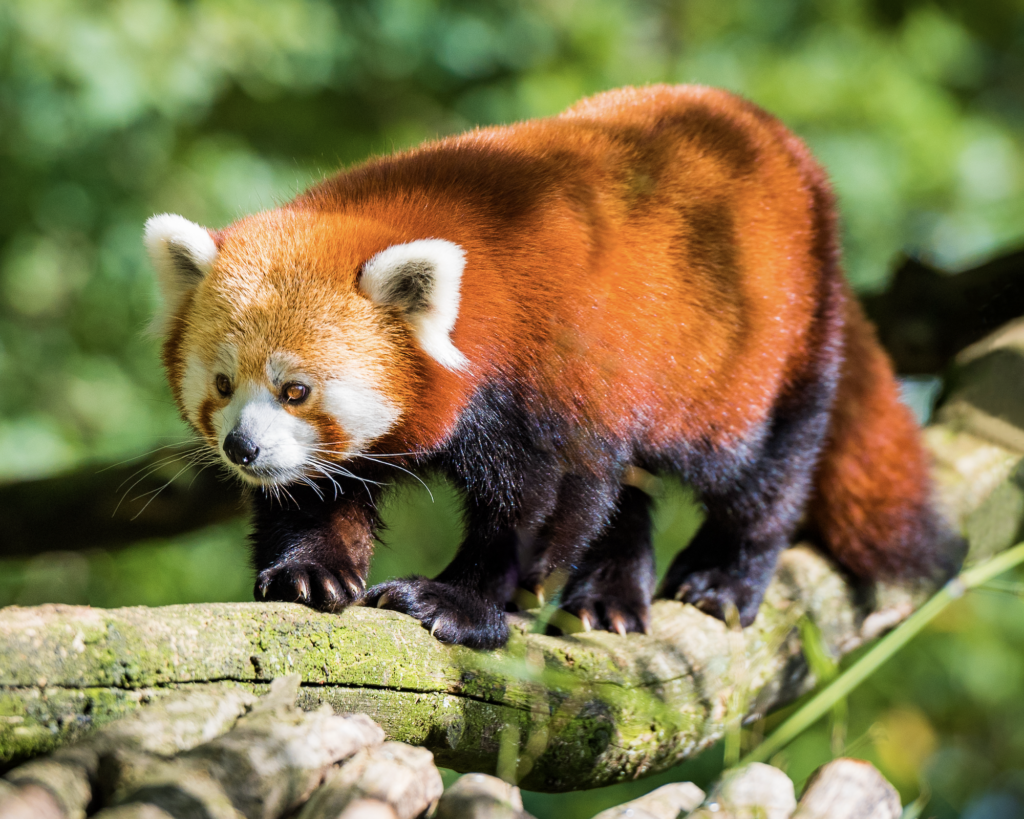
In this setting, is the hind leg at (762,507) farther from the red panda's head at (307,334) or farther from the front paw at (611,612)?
the red panda's head at (307,334)

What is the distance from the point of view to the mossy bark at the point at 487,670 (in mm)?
1449

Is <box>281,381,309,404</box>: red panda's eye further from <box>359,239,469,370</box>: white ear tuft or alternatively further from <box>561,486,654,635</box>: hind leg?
<box>561,486,654,635</box>: hind leg

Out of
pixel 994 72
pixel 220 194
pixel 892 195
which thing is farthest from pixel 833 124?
pixel 220 194

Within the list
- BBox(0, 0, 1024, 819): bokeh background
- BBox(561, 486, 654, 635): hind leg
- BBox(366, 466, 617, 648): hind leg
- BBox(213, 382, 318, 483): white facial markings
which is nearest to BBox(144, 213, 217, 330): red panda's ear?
BBox(213, 382, 318, 483): white facial markings

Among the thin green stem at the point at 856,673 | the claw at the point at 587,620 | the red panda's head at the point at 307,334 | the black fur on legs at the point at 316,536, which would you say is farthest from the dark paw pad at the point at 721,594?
the red panda's head at the point at 307,334

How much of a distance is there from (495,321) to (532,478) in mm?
374

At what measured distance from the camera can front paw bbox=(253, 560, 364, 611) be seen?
1.94 metres

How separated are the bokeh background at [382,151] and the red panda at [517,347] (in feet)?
6.20

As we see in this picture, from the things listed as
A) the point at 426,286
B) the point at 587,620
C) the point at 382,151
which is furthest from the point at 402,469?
the point at 382,151

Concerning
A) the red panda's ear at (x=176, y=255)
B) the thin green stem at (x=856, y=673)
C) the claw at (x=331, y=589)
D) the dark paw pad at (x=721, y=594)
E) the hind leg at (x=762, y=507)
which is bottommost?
the dark paw pad at (x=721, y=594)

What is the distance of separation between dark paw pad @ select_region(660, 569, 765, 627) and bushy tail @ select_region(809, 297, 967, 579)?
0.42 meters

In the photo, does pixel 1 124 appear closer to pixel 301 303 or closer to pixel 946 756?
pixel 301 303

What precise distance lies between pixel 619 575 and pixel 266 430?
3.77 ft

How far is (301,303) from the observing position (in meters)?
2.06
